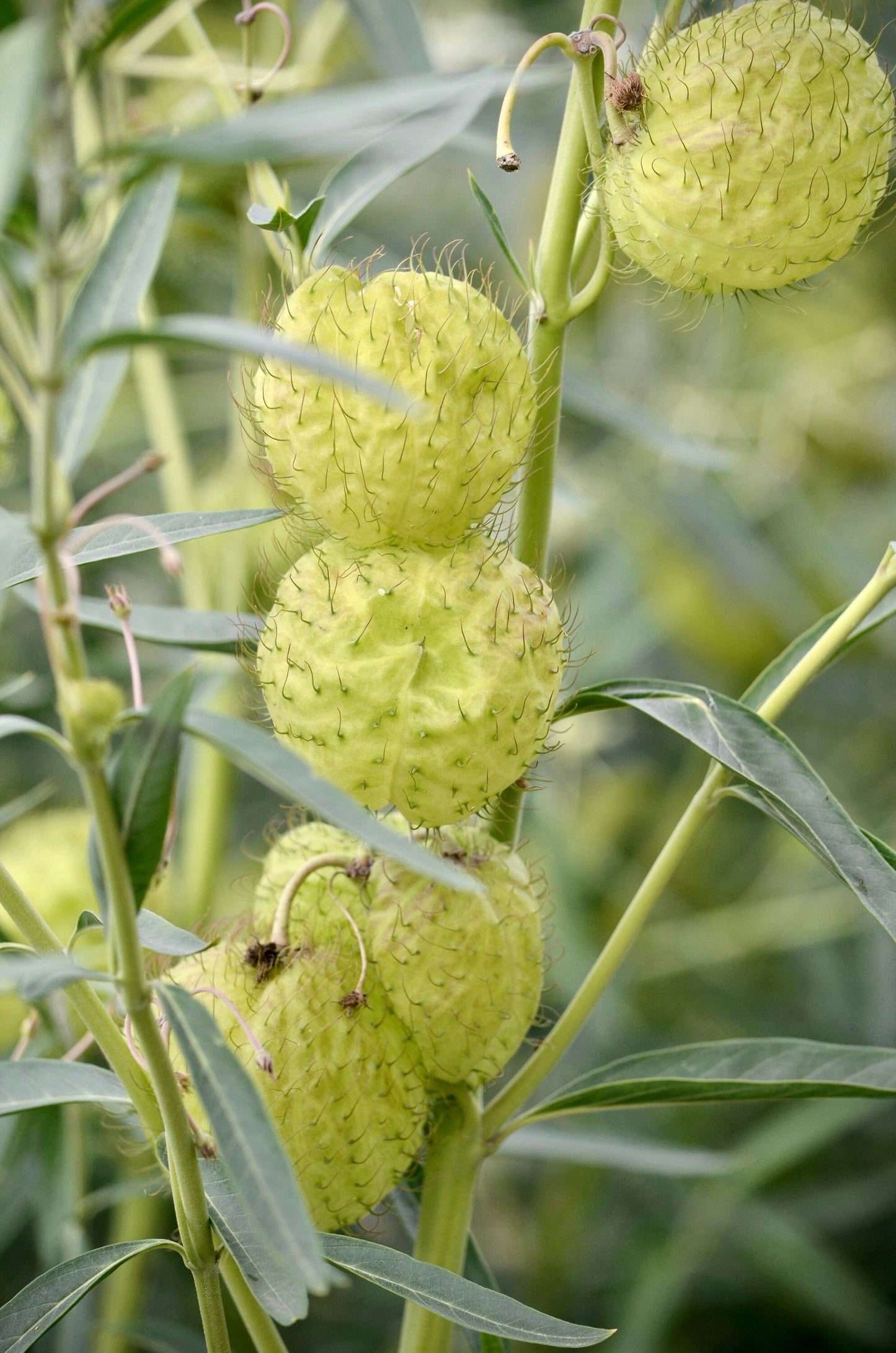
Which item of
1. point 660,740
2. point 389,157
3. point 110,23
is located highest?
point 110,23

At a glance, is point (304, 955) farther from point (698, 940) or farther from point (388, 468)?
point (698, 940)

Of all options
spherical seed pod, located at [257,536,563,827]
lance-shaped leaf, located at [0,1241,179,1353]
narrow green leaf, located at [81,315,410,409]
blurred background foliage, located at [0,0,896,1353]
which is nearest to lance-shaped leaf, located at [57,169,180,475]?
spherical seed pod, located at [257,536,563,827]

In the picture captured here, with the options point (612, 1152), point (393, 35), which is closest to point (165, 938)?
point (612, 1152)

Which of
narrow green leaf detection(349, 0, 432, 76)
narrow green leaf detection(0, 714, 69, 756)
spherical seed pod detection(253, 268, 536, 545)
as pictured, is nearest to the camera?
narrow green leaf detection(0, 714, 69, 756)

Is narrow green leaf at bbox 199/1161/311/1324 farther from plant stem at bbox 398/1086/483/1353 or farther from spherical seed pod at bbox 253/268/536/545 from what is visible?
spherical seed pod at bbox 253/268/536/545

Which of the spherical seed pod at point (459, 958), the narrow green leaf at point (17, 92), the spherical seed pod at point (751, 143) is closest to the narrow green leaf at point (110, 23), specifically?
the narrow green leaf at point (17, 92)

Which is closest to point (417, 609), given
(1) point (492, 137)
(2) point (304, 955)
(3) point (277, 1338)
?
(2) point (304, 955)

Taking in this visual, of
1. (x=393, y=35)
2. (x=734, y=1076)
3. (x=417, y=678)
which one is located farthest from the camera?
(x=393, y=35)

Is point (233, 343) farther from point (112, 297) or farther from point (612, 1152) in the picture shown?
point (612, 1152)
